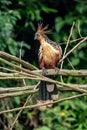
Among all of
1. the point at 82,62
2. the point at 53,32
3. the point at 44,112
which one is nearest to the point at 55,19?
the point at 53,32

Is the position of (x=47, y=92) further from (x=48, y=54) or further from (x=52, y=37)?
(x=52, y=37)

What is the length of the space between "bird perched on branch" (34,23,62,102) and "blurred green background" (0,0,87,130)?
1.49 meters

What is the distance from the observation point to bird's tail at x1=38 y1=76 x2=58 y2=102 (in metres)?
3.47

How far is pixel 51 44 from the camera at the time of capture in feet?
11.9

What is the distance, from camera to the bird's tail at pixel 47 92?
11.4 feet

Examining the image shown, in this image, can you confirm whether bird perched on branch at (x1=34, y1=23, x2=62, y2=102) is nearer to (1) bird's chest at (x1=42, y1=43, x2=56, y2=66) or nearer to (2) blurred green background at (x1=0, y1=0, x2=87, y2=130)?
(1) bird's chest at (x1=42, y1=43, x2=56, y2=66)

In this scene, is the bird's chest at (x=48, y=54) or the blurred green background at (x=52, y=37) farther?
the blurred green background at (x=52, y=37)

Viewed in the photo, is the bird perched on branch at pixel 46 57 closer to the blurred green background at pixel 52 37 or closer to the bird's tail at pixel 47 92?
the bird's tail at pixel 47 92

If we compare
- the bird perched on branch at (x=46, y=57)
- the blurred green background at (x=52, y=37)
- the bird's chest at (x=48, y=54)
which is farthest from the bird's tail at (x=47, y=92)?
the blurred green background at (x=52, y=37)

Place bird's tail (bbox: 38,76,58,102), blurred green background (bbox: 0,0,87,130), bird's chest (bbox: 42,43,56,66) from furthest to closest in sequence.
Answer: blurred green background (bbox: 0,0,87,130) < bird's chest (bbox: 42,43,56,66) < bird's tail (bbox: 38,76,58,102)

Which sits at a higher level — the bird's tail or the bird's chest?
the bird's chest

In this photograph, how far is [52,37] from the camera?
6055mm

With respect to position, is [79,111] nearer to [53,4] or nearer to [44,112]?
[44,112]

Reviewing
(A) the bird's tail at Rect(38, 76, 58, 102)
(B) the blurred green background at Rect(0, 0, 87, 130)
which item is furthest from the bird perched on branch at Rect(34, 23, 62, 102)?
(B) the blurred green background at Rect(0, 0, 87, 130)
